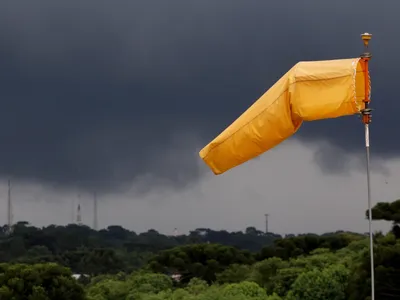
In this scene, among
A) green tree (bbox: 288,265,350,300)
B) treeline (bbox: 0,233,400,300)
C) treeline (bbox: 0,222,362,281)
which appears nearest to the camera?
treeline (bbox: 0,233,400,300)

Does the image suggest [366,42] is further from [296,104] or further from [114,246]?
[114,246]

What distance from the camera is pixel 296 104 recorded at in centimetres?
1080

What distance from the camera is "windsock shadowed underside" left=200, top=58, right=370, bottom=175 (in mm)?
10773

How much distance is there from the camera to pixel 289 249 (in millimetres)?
57406

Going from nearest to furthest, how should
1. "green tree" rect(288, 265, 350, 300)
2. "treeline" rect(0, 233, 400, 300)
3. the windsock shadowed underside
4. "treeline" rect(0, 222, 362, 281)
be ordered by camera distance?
1. the windsock shadowed underside
2. "treeline" rect(0, 233, 400, 300)
3. "green tree" rect(288, 265, 350, 300)
4. "treeline" rect(0, 222, 362, 281)

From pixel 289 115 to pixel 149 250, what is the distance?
304ft

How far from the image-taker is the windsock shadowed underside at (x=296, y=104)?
35.3 ft

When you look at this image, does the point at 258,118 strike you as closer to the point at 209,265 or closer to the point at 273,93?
the point at 273,93

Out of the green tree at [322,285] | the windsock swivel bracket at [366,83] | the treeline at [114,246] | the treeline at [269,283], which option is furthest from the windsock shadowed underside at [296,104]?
the treeline at [114,246]

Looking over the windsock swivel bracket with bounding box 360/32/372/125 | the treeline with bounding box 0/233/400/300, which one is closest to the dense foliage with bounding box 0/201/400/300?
the treeline with bounding box 0/233/400/300

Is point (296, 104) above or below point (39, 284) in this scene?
above

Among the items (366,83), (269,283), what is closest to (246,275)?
(269,283)

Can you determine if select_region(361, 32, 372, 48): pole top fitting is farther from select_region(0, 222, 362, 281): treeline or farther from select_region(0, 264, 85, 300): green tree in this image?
select_region(0, 222, 362, 281): treeline

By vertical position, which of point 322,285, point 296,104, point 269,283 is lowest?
point 269,283
